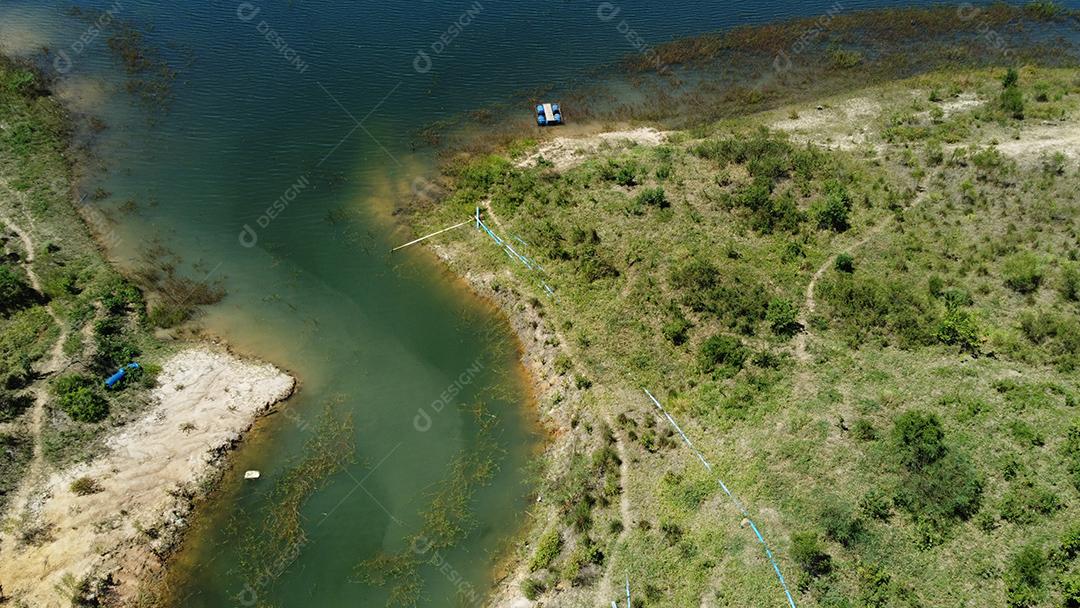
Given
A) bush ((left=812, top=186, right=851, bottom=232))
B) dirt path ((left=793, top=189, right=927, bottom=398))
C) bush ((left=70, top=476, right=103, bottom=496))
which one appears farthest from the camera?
bush ((left=812, top=186, right=851, bottom=232))

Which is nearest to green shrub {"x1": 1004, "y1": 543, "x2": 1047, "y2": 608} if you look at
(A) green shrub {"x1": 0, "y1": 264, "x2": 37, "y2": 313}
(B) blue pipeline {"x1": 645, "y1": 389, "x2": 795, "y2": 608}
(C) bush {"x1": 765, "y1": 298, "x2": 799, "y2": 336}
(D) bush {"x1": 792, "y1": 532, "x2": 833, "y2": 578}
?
(D) bush {"x1": 792, "y1": 532, "x2": 833, "y2": 578}

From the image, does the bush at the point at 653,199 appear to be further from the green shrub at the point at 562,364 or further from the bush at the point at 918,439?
the bush at the point at 918,439

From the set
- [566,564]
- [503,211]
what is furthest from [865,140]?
[566,564]

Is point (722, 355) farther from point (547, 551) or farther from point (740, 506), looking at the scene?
point (547, 551)

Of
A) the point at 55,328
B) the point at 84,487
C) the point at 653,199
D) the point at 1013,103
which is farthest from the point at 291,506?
the point at 1013,103

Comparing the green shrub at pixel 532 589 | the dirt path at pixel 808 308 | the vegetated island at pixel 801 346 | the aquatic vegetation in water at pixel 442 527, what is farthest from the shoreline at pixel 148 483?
the dirt path at pixel 808 308

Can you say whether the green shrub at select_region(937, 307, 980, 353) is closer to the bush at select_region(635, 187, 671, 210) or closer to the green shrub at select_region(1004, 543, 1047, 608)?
the green shrub at select_region(1004, 543, 1047, 608)
